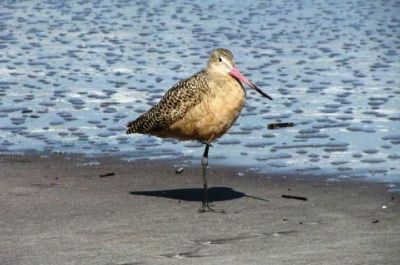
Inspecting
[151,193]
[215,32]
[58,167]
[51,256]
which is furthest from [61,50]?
[51,256]

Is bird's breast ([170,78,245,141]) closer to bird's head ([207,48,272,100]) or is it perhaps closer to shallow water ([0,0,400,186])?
bird's head ([207,48,272,100])

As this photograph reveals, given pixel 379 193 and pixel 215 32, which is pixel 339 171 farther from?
pixel 215 32

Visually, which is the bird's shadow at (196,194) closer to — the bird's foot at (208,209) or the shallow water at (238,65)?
the bird's foot at (208,209)

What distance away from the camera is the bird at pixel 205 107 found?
10742 millimetres

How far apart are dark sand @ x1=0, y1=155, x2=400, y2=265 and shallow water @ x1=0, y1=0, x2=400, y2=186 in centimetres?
62

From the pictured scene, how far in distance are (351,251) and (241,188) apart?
2.73m

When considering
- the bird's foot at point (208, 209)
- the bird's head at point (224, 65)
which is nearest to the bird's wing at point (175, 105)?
the bird's head at point (224, 65)

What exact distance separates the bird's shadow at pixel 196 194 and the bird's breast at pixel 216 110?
1.69 feet

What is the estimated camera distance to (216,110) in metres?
10.7

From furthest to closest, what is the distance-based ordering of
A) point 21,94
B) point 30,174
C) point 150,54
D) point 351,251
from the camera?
point 150,54 < point 21,94 < point 30,174 < point 351,251

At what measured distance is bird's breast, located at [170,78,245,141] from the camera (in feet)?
35.2

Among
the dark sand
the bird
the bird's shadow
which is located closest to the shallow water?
the dark sand

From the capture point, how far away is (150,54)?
64.6ft

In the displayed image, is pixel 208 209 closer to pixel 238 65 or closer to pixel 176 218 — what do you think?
pixel 176 218
